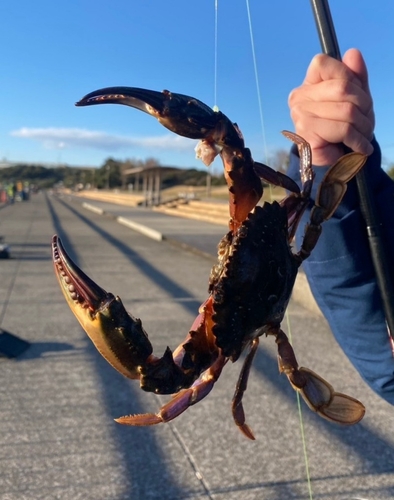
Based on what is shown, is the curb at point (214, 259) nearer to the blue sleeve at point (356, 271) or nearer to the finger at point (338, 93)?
the blue sleeve at point (356, 271)

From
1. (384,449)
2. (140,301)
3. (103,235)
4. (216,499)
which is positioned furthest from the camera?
(103,235)

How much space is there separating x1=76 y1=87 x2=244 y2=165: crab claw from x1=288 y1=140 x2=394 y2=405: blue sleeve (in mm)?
652

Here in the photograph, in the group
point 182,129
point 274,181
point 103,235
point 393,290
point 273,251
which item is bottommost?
point 103,235

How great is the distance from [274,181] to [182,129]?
13.0 inches

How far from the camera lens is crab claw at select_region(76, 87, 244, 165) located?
133 centimetres

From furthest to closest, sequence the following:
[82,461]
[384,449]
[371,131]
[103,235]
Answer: [103,235], [384,449], [82,461], [371,131]

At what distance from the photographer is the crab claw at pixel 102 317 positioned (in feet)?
4.23

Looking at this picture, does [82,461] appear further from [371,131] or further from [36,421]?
[371,131]

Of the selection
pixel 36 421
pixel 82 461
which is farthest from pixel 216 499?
pixel 36 421

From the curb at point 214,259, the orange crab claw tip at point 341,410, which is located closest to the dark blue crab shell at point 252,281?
the orange crab claw tip at point 341,410

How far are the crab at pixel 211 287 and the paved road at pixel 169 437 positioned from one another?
2.38 meters

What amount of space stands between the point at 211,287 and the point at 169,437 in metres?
3.17

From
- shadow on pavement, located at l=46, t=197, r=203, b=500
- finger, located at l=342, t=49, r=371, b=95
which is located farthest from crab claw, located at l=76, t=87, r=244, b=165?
shadow on pavement, located at l=46, t=197, r=203, b=500

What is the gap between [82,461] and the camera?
3.91 m
